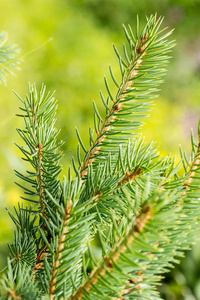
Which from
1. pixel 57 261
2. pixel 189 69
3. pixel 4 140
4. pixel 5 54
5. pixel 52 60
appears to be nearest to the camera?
pixel 57 261

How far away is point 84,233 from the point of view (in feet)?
0.84

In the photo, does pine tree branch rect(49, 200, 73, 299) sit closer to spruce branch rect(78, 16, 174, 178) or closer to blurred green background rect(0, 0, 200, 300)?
spruce branch rect(78, 16, 174, 178)

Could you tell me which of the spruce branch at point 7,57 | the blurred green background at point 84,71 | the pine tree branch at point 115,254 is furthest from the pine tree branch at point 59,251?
the blurred green background at point 84,71

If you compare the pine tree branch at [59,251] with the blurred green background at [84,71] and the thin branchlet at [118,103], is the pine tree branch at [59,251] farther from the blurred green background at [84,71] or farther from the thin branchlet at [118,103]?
the blurred green background at [84,71]

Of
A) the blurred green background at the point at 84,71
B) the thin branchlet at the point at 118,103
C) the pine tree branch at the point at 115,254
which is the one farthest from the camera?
the blurred green background at the point at 84,71

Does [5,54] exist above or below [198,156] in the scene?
above

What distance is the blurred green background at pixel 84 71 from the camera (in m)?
1.33

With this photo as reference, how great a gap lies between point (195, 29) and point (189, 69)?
0.68 meters

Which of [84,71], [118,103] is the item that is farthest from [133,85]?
[84,71]

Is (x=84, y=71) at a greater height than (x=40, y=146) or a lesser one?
greater

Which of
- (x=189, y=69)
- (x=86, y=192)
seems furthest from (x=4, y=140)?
(x=189, y=69)

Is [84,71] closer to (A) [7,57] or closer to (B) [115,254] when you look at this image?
(A) [7,57]

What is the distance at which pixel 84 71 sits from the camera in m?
2.28

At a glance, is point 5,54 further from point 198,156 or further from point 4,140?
point 4,140
